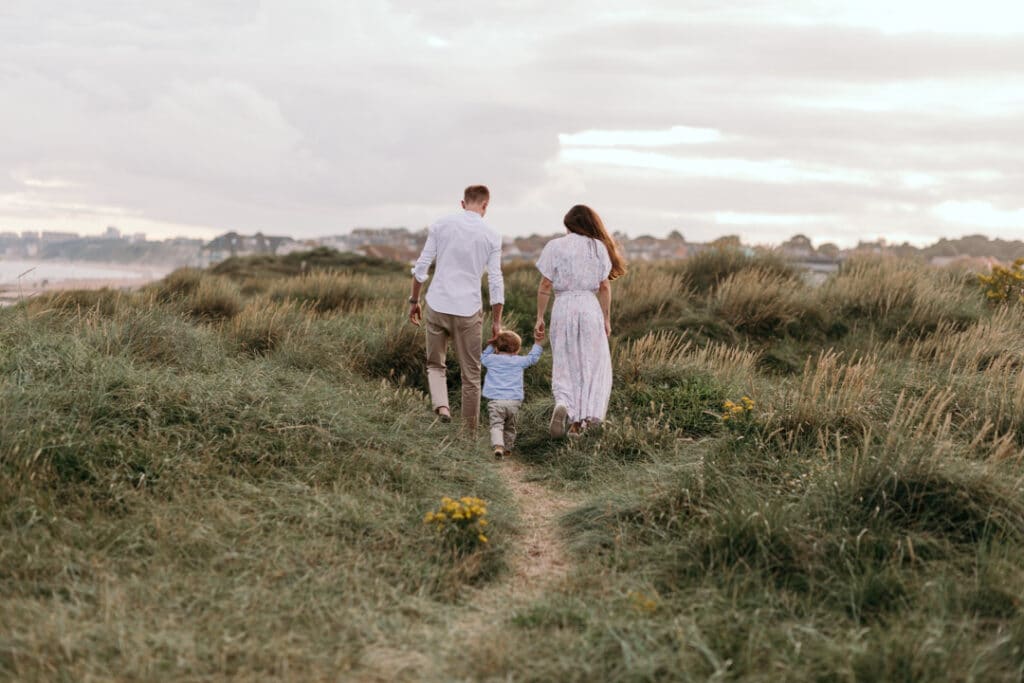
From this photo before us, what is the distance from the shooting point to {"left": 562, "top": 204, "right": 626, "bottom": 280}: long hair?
25.5 feet

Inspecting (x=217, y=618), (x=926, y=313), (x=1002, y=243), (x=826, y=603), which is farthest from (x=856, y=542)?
(x=1002, y=243)

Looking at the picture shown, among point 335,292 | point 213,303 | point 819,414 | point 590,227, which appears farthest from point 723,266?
point 819,414

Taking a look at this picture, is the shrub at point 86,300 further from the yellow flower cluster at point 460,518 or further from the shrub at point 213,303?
the yellow flower cluster at point 460,518

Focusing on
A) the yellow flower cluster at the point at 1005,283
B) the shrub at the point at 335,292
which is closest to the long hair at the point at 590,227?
the shrub at the point at 335,292

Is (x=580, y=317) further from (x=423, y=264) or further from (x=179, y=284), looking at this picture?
(x=179, y=284)

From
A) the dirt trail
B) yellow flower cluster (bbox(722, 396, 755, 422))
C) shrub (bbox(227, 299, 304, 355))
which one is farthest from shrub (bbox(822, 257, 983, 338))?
shrub (bbox(227, 299, 304, 355))

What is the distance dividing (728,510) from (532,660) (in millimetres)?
1623

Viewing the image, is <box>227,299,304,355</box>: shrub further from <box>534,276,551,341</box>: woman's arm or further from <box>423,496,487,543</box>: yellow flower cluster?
<box>423,496,487,543</box>: yellow flower cluster

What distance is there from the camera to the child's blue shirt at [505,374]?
301 inches

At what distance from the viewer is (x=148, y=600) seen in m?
4.20

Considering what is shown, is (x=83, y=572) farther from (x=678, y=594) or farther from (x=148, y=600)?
(x=678, y=594)

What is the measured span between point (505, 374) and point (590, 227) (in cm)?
156

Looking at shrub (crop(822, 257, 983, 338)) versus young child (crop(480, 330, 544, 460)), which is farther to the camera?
shrub (crop(822, 257, 983, 338))

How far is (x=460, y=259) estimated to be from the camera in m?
7.82
